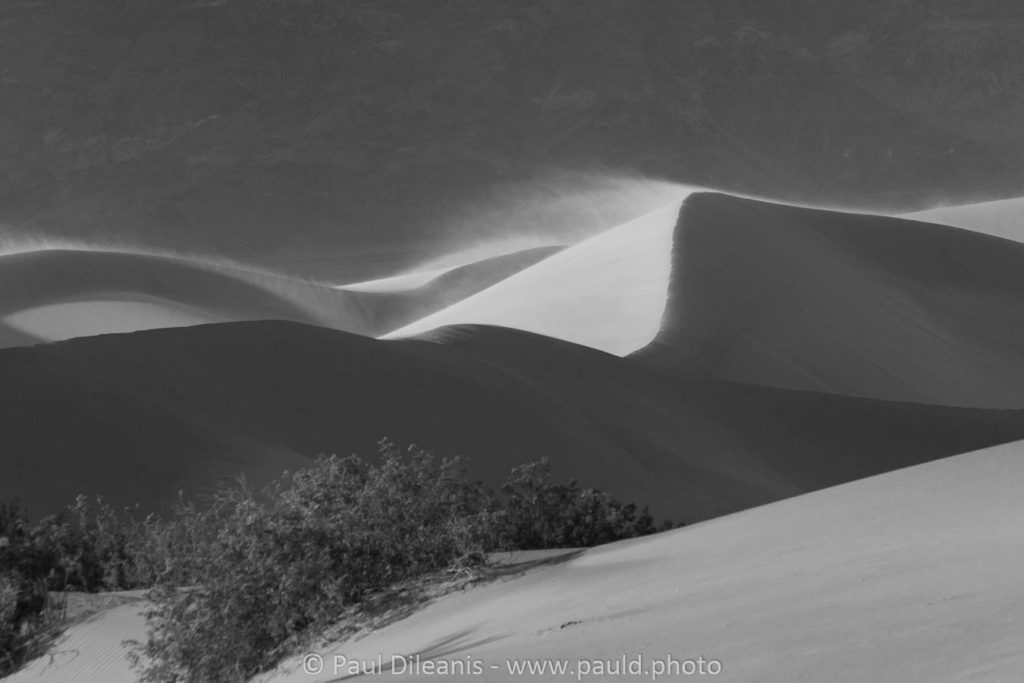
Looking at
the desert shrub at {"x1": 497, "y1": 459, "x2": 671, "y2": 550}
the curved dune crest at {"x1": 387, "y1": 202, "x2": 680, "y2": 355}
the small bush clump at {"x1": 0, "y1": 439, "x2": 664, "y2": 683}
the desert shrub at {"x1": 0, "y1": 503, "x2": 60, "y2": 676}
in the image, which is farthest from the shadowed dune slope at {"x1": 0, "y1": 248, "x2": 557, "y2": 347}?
the small bush clump at {"x1": 0, "y1": 439, "x2": 664, "y2": 683}

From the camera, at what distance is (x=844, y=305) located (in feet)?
106

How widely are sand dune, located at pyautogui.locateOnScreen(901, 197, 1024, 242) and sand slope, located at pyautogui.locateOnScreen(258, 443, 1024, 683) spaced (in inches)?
1573

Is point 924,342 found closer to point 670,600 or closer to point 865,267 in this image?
point 865,267

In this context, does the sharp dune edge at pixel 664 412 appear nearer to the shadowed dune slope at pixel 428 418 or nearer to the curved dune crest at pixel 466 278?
the shadowed dune slope at pixel 428 418

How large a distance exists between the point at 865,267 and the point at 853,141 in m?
52.9

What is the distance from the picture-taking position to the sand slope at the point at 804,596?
491cm

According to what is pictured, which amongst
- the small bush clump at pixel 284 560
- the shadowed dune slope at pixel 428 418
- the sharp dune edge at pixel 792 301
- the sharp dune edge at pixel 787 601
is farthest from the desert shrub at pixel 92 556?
the sharp dune edge at pixel 792 301

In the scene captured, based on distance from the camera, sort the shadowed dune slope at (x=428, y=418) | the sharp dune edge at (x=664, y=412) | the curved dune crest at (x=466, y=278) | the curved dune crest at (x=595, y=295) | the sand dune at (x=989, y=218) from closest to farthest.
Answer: the sharp dune edge at (x=664, y=412)
the shadowed dune slope at (x=428, y=418)
the curved dune crest at (x=595, y=295)
the sand dune at (x=989, y=218)
the curved dune crest at (x=466, y=278)

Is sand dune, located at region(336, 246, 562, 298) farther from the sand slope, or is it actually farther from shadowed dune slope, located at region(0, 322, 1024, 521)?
Answer: the sand slope

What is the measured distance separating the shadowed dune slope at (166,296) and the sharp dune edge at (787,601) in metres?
29.1

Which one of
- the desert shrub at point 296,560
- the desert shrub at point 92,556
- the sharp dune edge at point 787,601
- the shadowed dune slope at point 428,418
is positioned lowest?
the sharp dune edge at point 787,601

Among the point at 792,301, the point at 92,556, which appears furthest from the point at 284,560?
the point at 792,301

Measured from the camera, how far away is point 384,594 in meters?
8.99

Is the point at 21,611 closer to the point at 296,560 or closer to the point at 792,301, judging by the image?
the point at 296,560
